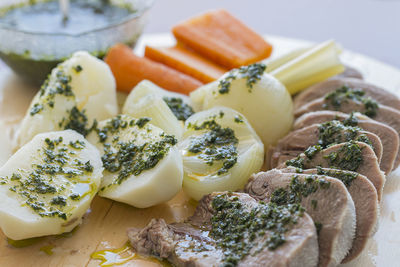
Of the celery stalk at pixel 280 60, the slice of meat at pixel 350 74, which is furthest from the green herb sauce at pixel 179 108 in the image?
the slice of meat at pixel 350 74

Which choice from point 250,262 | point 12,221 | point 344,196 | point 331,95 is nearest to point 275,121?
point 331,95

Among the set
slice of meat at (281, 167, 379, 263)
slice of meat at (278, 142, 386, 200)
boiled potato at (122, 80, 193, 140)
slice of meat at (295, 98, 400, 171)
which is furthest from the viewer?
slice of meat at (295, 98, 400, 171)

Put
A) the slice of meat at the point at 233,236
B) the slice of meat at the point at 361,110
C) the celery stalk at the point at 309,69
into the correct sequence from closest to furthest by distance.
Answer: the slice of meat at the point at 233,236
the slice of meat at the point at 361,110
the celery stalk at the point at 309,69

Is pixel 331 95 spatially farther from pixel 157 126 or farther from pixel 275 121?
pixel 157 126

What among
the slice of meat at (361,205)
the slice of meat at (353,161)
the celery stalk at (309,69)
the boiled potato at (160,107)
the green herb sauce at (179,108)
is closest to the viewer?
the slice of meat at (361,205)

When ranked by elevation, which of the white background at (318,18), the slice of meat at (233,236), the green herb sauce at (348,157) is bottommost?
the white background at (318,18)

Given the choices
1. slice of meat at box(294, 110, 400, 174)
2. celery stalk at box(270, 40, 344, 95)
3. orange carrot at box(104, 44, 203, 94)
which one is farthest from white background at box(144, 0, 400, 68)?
slice of meat at box(294, 110, 400, 174)

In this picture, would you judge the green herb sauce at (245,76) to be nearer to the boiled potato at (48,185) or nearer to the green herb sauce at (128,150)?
the green herb sauce at (128,150)

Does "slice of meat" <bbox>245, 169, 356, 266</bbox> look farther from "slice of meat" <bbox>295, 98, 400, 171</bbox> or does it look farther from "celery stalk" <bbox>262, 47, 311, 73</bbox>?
"celery stalk" <bbox>262, 47, 311, 73</bbox>
